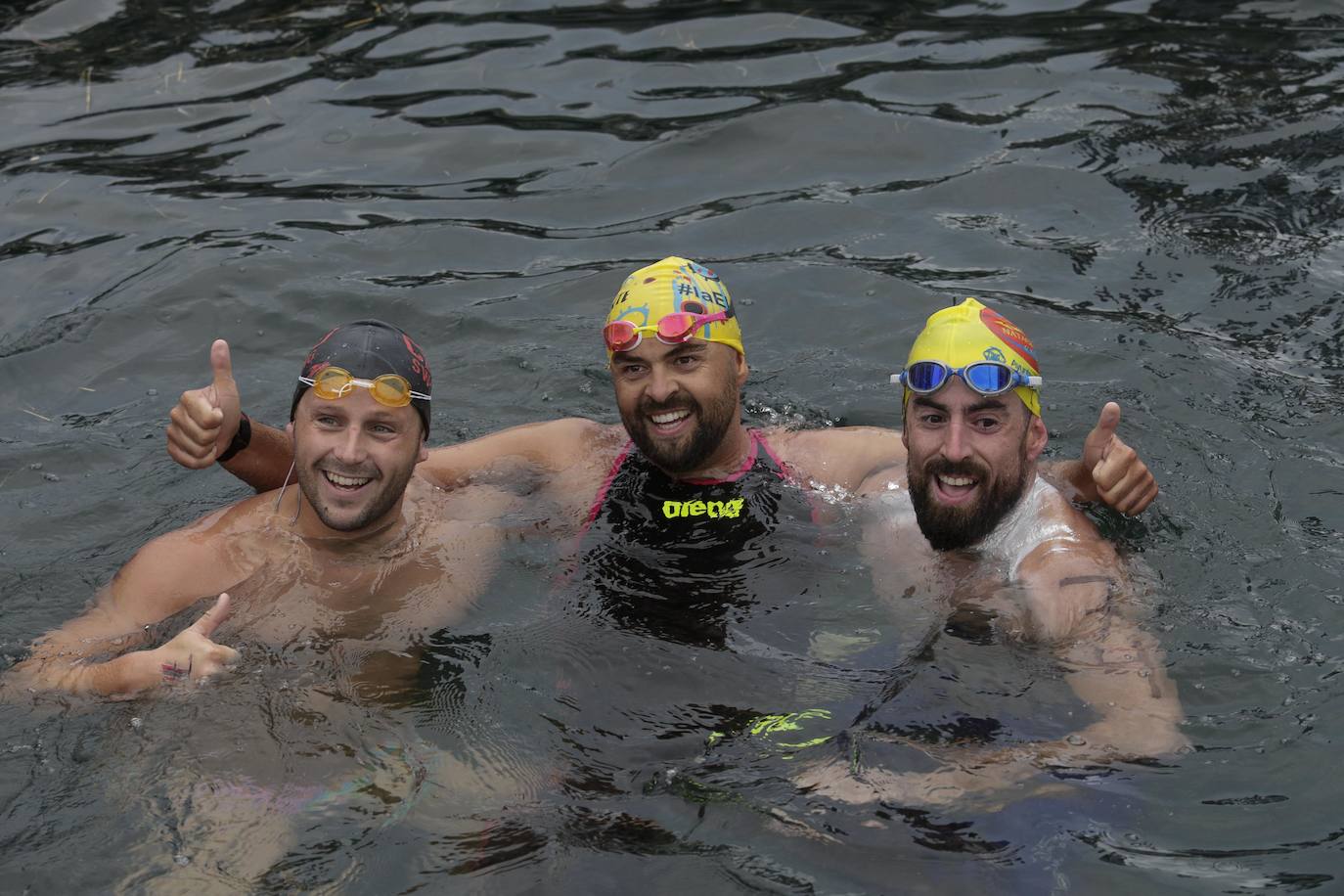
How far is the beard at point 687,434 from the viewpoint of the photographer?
7.51m

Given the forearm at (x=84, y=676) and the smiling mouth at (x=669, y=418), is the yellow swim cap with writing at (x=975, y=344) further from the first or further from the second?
the forearm at (x=84, y=676)

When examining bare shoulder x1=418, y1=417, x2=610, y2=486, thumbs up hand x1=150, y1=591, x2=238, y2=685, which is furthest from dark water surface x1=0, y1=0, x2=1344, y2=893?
bare shoulder x1=418, y1=417, x2=610, y2=486

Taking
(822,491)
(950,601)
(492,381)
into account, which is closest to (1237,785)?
(950,601)

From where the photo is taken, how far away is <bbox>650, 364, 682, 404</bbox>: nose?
24.4 feet

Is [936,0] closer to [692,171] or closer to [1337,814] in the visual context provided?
[692,171]

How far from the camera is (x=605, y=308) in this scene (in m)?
10.5

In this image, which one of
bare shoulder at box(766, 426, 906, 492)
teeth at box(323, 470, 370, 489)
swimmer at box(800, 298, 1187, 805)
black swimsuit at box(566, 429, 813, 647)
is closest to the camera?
swimmer at box(800, 298, 1187, 805)

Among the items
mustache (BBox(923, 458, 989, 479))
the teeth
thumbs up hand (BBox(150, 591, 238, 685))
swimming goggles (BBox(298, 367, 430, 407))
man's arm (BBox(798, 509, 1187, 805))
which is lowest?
man's arm (BBox(798, 509, 1187, 805))

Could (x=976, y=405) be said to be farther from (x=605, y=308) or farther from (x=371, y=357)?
(x=605, y=308)

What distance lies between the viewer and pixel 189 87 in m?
13.6

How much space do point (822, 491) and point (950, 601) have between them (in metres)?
1.24

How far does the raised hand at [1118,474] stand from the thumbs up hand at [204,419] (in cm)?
404

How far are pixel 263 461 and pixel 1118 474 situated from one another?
14.1 feet

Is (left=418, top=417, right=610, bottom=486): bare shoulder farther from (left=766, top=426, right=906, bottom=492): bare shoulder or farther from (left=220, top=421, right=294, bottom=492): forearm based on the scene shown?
(left=766, top=426, right=906, bottom=492): bare shoulder
